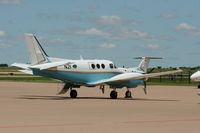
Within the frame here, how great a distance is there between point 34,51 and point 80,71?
139 inches

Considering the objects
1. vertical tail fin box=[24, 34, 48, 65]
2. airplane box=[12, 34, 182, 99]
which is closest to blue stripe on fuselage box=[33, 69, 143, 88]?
airplane box=[12, 34, 182, 99]

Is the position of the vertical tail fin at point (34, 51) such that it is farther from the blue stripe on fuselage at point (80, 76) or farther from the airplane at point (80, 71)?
the blue stripe on fuselage at point (80, 76)

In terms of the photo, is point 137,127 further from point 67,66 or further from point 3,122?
point 67,66

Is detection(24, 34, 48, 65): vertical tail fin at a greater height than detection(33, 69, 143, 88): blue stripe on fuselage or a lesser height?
greater

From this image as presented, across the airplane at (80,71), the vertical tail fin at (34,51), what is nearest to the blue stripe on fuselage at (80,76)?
the airplane at (80,71)

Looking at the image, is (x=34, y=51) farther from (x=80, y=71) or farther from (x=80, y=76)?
(x=80, y=76)

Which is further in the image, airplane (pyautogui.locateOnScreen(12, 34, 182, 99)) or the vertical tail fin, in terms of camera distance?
the vertical tail fin

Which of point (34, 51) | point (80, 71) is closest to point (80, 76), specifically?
point (80, 71)

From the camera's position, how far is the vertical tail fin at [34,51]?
31.9 m

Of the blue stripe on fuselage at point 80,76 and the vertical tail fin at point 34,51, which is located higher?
the vertical tail fin at point 34,51

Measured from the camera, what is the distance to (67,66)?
32281 millimetres

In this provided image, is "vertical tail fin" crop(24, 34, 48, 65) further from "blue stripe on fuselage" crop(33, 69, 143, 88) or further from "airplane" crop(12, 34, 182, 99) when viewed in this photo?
"blue stripe on fuselage" crop(33, 69, 143, 88)

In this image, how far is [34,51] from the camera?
31.9m

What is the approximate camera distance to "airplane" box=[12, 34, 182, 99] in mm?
31641
